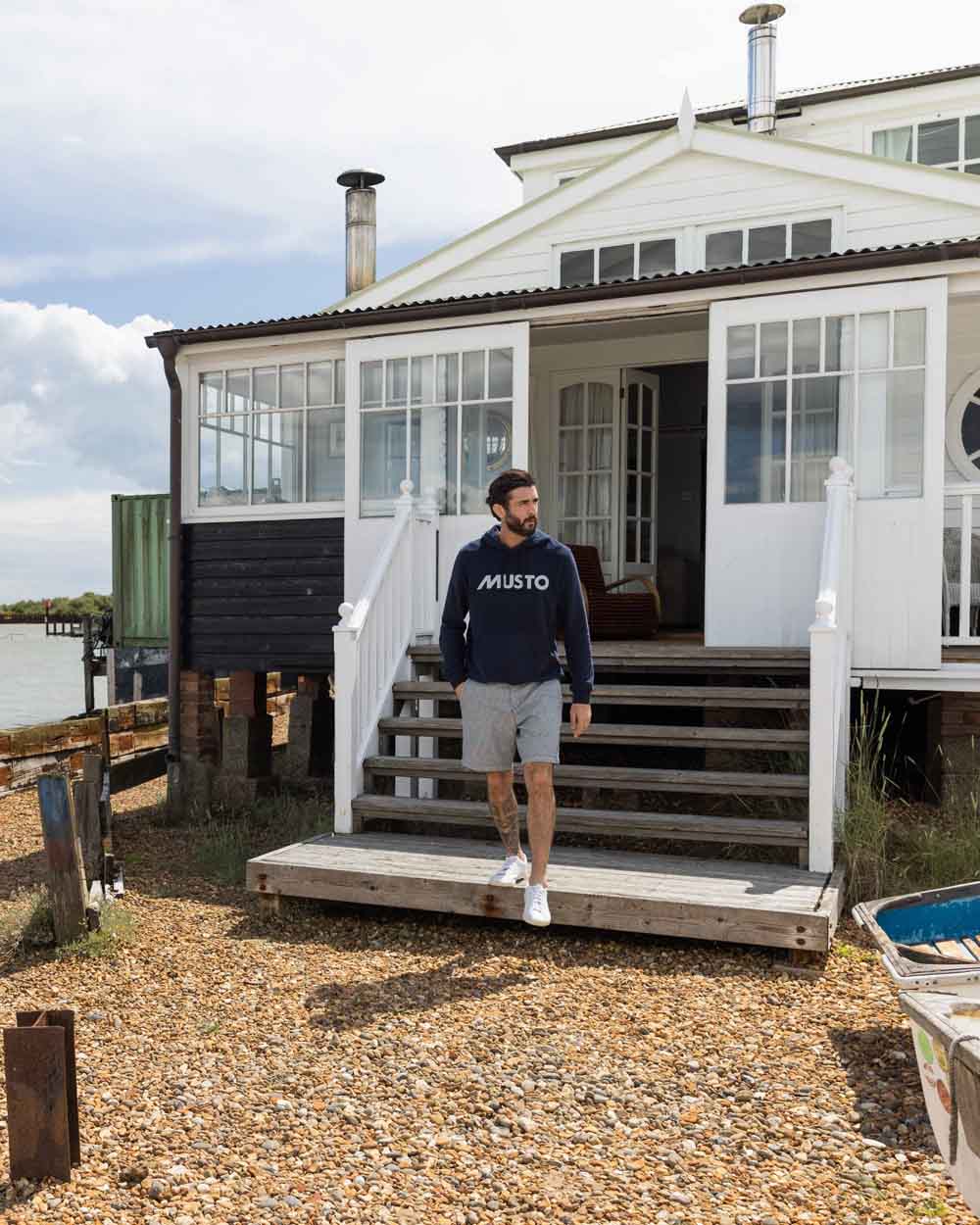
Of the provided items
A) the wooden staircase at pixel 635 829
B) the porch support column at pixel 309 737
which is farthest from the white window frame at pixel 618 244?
the wooden staircase at pixel 635 829

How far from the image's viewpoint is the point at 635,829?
18.2 feet

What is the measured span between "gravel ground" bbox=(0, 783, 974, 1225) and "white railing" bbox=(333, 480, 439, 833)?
3.83 ft

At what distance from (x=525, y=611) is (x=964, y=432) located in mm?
5500

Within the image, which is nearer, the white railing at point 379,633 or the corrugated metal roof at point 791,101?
the white railing at point 379,633

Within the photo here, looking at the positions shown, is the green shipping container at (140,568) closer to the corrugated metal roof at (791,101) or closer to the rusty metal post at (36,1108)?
the corrugated metal roof at (791,101)

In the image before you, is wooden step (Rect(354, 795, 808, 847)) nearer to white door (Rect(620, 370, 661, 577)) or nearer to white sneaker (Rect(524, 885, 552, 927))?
white sneaker (Rect(524, 885, 552, 927))

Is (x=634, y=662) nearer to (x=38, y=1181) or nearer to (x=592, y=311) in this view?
(x=592, y=311)

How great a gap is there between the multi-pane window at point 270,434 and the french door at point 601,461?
7.13 ft

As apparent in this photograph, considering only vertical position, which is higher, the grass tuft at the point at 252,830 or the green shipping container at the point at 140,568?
the green shipping container at the point at 140,568

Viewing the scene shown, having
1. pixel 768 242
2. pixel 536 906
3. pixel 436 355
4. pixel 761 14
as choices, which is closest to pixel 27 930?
pixel 536 906

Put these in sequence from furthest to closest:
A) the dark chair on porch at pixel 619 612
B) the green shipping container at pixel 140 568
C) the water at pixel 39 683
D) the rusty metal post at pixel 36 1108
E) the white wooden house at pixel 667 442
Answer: the water at pixel 39 683, the green shipping container at pixel 140 568, the dark chair on porch at pixel 619 612, the white wooden house at pixel 667 442, the rusty metal post at pixel 36 1108

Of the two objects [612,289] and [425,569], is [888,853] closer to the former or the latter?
[425,569]

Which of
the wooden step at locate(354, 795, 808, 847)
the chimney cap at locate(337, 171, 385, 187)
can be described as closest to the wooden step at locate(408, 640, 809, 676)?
the wooden step at locate(354, 795, 808, 847)

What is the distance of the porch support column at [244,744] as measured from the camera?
8.83m
